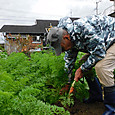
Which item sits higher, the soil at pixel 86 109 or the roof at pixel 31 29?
the roof at pixel 31 29

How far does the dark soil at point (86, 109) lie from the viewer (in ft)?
8.23

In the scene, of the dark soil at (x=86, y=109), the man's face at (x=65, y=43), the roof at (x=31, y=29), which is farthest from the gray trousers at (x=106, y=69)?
the roof at (x=31, y=29)

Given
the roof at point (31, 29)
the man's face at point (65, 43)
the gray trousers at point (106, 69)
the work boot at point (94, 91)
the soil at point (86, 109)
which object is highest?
the roof at point (31, 29)

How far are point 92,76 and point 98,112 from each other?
23.8 inches

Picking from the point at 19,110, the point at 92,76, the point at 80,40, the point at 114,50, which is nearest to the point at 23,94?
the point at 19,110

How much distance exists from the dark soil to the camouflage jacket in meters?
0.96

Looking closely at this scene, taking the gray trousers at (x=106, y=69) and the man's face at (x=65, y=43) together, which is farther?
the man's face at (x=65, y=43)

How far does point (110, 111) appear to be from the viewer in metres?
1.83

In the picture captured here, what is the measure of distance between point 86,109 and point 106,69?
1112mm

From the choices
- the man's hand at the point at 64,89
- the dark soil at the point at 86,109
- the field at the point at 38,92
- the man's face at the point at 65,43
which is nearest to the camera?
the field at the point at 38,92

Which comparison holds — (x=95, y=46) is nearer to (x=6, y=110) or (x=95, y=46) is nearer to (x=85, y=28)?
(x=85, y=28)

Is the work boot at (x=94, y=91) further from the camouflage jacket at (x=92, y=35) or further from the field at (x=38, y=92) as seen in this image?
the camouflage jacket at (x=92, y=35)

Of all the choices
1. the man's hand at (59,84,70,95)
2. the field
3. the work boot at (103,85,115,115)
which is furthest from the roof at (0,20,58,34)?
the work boot at (103,85,115,115)

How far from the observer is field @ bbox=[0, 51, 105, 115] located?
1.38 metres
